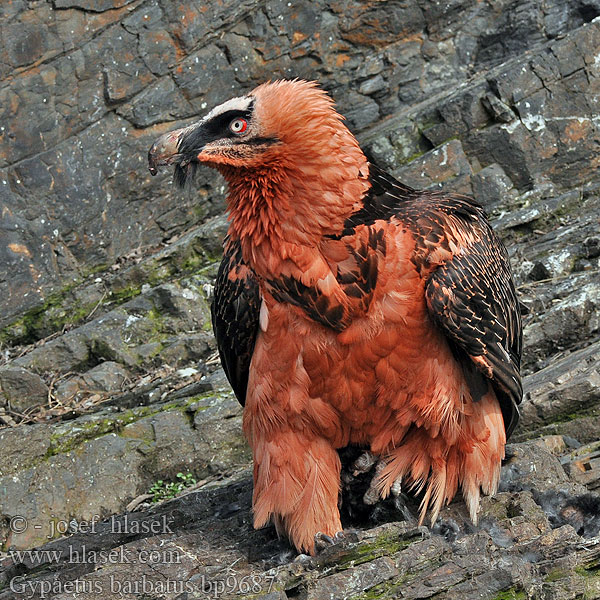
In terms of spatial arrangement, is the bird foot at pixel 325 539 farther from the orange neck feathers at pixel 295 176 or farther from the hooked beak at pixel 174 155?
the hooked beak at pixel 174 155

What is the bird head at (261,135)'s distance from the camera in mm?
4664

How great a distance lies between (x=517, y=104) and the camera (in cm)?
1235

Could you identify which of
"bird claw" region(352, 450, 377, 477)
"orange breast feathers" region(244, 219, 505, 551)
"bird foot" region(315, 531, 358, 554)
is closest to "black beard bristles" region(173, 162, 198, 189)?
"orange breast feathers" region(244, 219, 505, 551)

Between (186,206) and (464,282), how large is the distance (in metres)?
8.66

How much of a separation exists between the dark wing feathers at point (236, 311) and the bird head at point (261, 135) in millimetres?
721

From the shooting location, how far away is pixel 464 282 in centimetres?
499

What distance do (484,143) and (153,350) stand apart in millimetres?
5639

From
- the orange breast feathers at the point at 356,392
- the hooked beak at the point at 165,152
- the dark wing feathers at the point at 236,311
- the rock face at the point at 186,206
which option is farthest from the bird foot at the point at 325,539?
the hooked beak at the point at 165,152

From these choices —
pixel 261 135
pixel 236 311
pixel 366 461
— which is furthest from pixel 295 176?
pixel 366 461

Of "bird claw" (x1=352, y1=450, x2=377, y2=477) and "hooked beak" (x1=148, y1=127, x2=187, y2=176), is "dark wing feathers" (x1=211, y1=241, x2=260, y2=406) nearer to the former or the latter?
"hooked beak" (x1=148, y1=127, x2=187, y2=176)

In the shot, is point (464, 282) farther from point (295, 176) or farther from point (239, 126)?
point (239, 126)

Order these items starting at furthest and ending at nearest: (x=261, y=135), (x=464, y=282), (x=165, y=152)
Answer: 1. (x=464, y=282)
2. (x=165, y=152)
3. (x=261, y=135)

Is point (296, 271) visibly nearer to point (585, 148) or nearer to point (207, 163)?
point (207, 163)

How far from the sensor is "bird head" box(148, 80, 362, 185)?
466 cm
